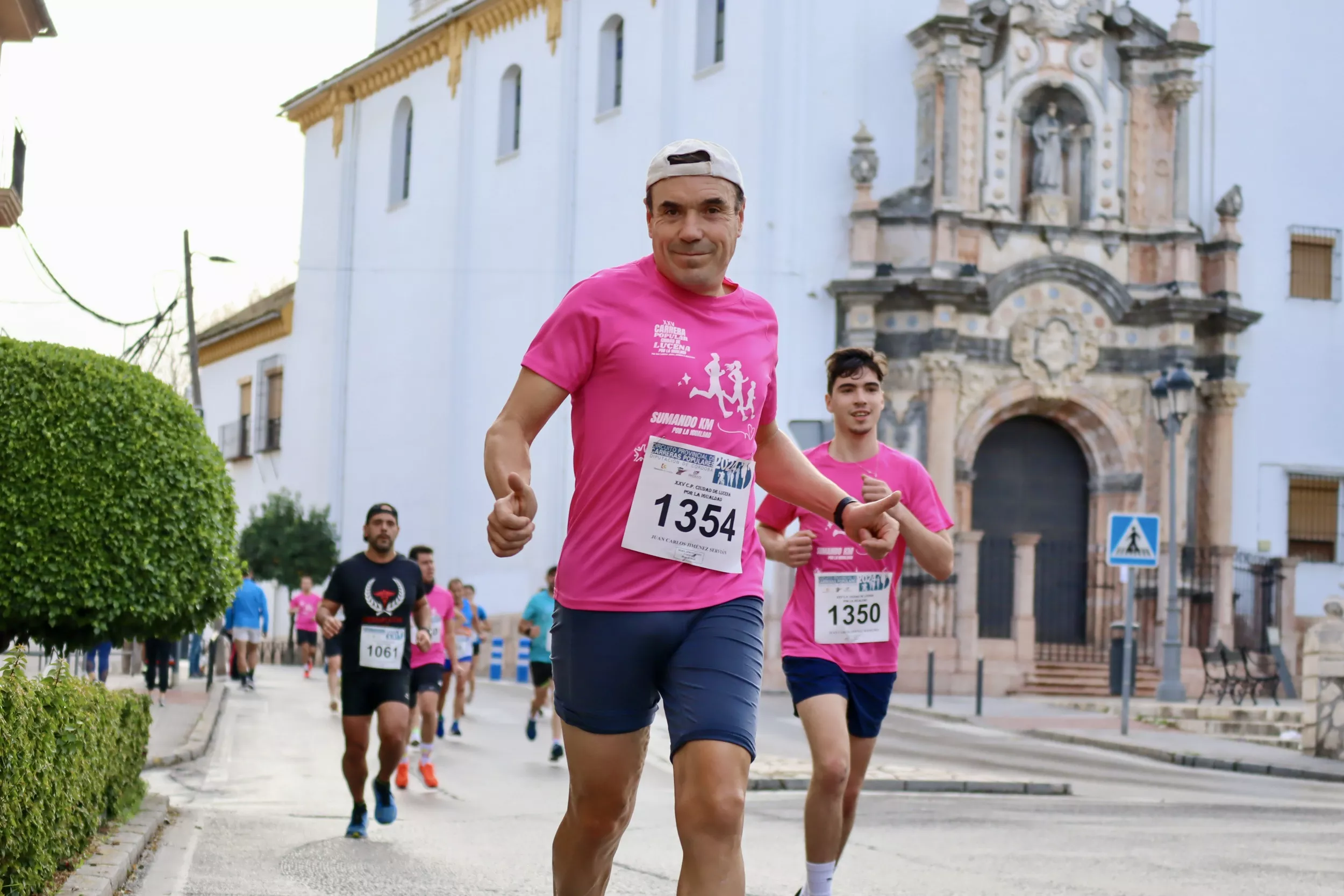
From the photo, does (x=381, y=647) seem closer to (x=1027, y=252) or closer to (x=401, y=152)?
(x=1027, y=252)

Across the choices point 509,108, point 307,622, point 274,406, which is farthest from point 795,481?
point 274,406

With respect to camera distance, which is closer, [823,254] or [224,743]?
[224,743]

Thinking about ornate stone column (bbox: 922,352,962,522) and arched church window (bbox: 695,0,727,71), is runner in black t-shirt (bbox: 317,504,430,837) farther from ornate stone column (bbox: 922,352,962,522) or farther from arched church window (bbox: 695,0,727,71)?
arched church window (bbox: 695,0,727,71)

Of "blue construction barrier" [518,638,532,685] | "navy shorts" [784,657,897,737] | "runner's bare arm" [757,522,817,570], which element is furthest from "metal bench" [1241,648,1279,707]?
"navy shorts" [784,657,897,737]

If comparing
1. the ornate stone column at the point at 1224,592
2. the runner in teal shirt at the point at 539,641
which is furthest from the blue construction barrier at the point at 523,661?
the runner in teal shirt at the point at 539,641

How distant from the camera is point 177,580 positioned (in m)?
12.7

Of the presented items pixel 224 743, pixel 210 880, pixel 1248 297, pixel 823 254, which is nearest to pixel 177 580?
pixel 210 880

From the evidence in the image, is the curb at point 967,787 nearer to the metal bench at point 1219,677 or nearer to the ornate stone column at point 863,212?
the metal bench at point 1219,677

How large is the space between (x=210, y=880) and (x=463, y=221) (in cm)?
3145

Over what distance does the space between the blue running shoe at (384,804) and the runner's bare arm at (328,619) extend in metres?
0.89

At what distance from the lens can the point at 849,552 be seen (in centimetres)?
779

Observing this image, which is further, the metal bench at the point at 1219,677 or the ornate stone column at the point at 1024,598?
the ornate stone column at the point at 1024,598

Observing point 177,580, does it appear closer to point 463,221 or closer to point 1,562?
point 1,562

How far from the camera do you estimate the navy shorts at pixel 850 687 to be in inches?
292
